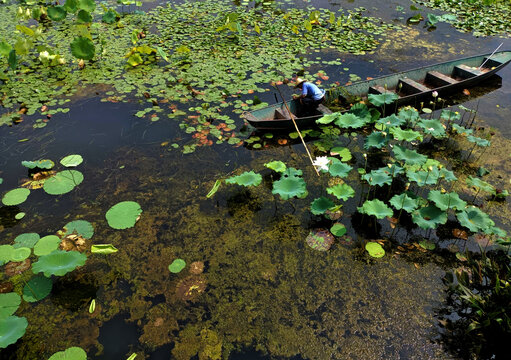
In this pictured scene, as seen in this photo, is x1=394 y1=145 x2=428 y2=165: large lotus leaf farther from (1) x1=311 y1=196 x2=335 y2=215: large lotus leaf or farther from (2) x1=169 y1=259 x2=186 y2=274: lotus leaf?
(2) x1=169 y1=259 x2=186 y2=274: lotus leaf

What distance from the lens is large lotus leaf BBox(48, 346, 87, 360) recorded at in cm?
297

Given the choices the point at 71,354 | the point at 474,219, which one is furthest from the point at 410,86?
the point at 71,354

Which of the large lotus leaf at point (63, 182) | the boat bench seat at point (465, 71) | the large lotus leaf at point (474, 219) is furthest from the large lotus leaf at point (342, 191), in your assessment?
the boat bench seat at point (465, 71)

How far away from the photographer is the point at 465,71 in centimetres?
670

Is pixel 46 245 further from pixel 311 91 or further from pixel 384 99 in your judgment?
pixel 384 99

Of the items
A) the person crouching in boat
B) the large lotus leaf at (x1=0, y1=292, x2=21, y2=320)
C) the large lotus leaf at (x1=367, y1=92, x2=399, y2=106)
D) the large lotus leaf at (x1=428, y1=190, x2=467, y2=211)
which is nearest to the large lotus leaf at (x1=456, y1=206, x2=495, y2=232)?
the large lotus leaf at (x1=428, y1=190, x2=467, y2=211)

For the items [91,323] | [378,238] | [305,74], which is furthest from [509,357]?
[305,74]

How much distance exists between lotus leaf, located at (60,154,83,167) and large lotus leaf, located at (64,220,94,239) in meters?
1.18

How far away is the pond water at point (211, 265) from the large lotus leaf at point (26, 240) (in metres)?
0.12

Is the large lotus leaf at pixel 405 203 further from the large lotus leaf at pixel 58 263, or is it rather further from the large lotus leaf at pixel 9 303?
the large lotus leaf at pixel 9 303

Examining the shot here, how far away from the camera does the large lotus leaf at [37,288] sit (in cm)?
343

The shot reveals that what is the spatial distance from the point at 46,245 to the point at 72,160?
1.61 m

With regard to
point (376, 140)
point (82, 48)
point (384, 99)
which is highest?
point (82, 48)

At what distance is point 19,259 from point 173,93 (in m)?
3.96
